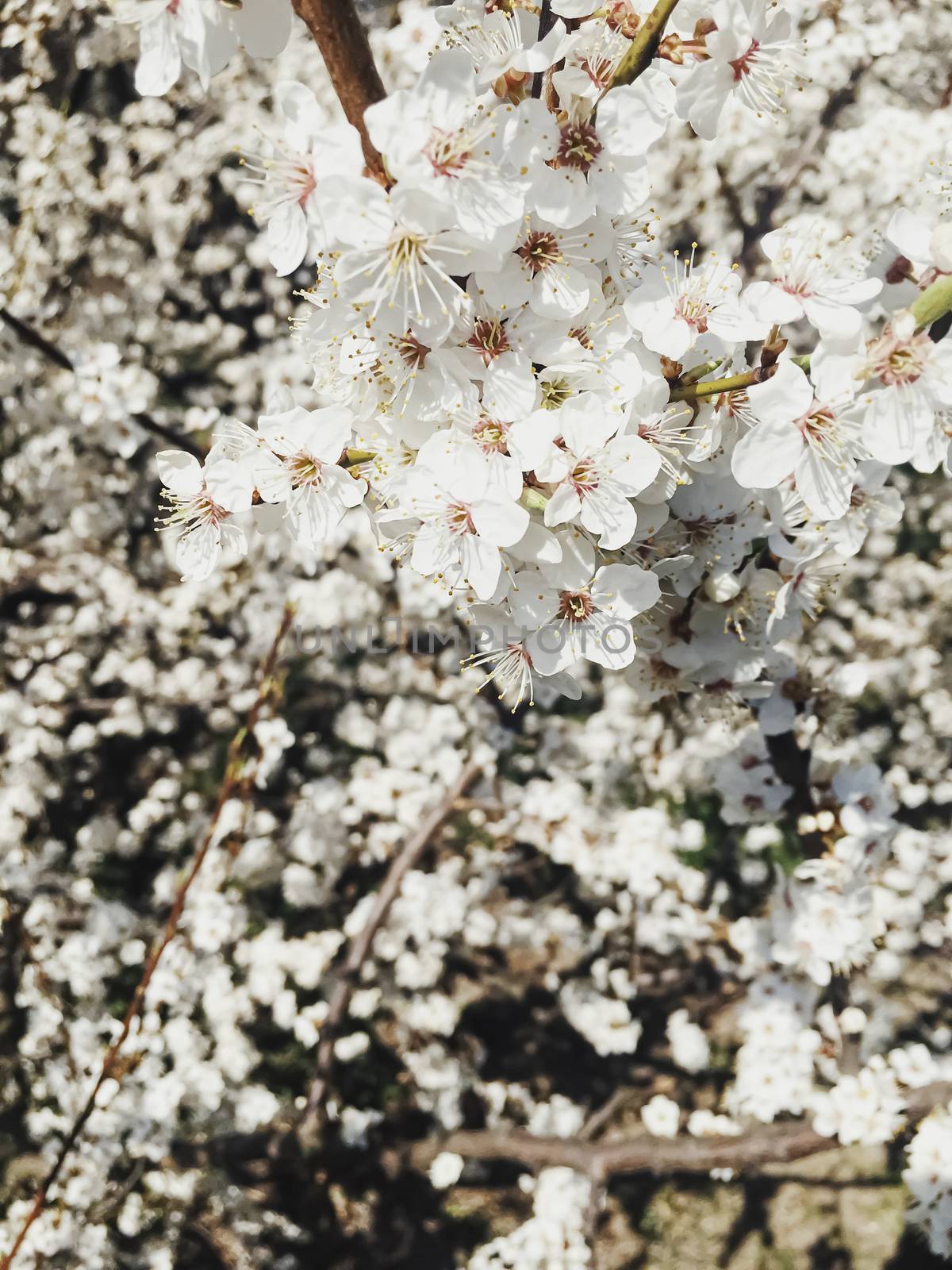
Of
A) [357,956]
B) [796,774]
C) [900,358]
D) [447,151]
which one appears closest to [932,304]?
[900,358]

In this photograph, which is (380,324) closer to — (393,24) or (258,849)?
(258,849)

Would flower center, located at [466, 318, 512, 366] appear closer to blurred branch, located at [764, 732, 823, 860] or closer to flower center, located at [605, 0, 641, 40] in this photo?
flower center, located at [605, 0, 641, 40]

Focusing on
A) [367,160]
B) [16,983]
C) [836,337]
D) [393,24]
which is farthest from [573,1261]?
[393,24]

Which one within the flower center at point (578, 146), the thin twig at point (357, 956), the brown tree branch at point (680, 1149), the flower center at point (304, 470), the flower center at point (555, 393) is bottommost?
the brown tree branch at point (680, 1149)

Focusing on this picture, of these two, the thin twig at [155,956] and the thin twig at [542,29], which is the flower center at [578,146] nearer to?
the thin twig at [542,29]

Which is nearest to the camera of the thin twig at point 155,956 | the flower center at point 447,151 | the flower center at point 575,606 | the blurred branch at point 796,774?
the flower center at point 447,151

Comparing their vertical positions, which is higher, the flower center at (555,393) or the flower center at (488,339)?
the flower center at (488,339)

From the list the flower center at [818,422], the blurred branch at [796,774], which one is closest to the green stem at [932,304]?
the flower center at [818,422]
